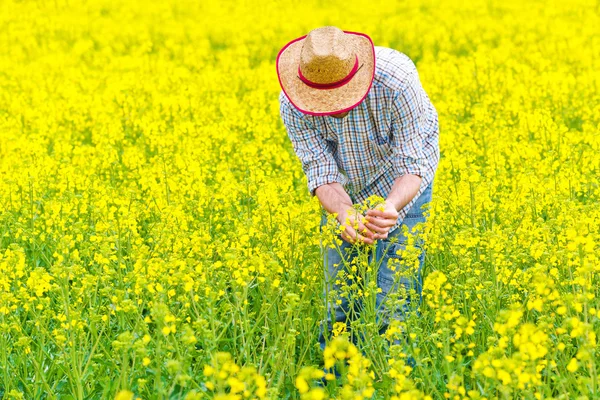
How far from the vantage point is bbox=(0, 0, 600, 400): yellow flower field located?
358 cm

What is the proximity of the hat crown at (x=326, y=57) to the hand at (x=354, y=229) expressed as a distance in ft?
1.88

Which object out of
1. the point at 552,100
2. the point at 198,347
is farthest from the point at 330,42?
the point at 552,100

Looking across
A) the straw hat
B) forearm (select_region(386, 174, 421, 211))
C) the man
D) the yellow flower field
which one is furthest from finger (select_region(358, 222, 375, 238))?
the straw hat

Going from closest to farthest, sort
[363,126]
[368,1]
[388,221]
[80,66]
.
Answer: [388,221], [363,126], [80,66], [368,1]

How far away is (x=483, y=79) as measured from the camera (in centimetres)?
880

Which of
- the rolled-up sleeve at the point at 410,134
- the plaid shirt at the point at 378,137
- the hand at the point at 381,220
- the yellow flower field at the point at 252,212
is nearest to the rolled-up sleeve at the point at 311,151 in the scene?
the plaid shirt at the point at 378,137

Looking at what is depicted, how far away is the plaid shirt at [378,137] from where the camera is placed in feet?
13.8

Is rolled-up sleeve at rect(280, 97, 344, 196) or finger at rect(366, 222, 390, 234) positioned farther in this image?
rolled-up sleeve at rect(280, 97, 344, 196)

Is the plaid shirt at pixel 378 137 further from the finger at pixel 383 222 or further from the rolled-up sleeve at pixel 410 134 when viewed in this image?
the finger at pixel 383 222

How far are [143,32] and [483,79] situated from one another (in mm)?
5921

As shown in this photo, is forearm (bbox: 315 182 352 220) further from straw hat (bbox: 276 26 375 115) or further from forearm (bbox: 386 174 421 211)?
straw hat (bbox: 276 26 375 115)

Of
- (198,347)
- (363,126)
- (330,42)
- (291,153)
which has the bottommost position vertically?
(198,347)

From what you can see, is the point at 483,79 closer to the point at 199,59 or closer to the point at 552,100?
the point at 552,100

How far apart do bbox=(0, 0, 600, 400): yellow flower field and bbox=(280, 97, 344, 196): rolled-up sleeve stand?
20cm
